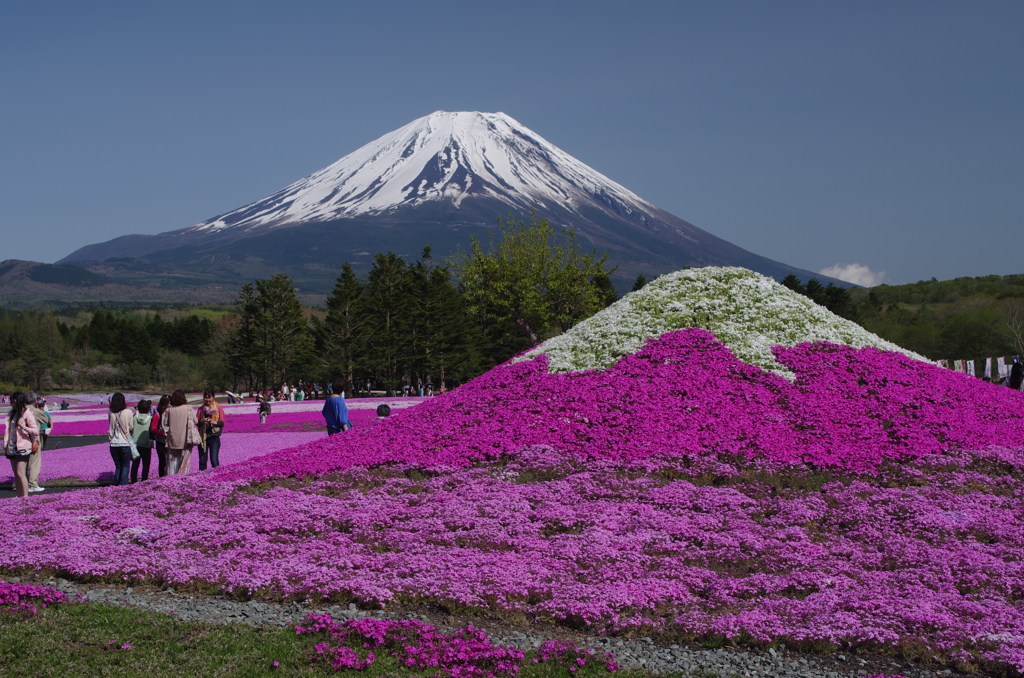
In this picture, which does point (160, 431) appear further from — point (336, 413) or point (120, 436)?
point (336, 413)

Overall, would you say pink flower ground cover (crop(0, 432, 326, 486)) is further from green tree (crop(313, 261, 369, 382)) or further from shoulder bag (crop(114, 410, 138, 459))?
green tree (crop(313, 261, 369, 382))

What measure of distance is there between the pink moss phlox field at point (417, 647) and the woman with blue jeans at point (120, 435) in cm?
868

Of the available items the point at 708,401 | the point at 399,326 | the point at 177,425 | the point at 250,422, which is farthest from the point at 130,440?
the point at 399,326

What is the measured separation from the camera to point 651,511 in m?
9.98

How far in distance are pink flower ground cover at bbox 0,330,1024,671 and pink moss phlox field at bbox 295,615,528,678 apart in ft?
2.50

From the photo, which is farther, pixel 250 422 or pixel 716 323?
pixel 250 422

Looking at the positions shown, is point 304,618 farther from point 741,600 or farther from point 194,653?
point 741,600

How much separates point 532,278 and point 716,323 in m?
Result: 36.4

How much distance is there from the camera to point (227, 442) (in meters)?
22.4

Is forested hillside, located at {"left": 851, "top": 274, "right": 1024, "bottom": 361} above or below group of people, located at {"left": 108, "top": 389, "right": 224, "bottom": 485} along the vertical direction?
above

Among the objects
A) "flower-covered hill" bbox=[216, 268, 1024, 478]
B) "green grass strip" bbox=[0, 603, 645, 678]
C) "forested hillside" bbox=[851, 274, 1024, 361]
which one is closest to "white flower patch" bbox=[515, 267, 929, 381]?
"flower-covered hill" bbox=[216, 268, 1024, 478]

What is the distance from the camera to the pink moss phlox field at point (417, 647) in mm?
5832

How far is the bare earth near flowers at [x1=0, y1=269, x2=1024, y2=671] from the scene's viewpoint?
7.12m

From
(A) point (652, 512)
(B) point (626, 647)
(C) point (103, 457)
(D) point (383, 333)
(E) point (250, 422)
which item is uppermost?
(D) point (383, 333)
